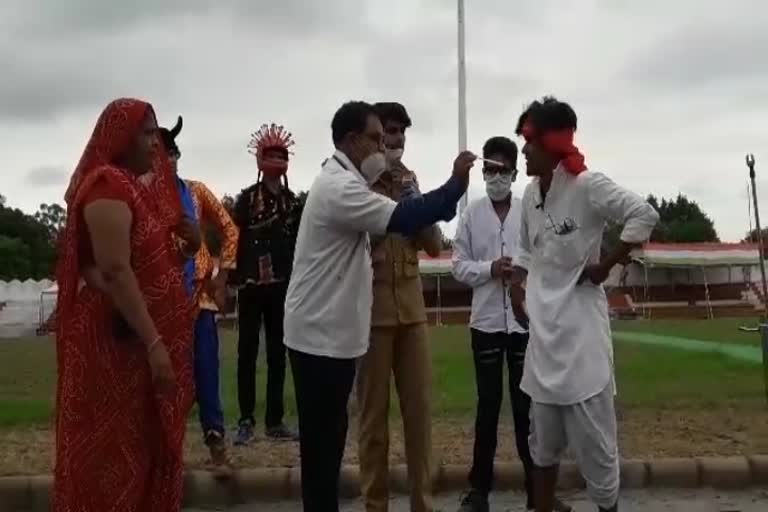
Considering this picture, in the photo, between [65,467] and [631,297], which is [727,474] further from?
[631,297]

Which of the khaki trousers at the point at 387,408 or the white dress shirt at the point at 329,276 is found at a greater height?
the white dress shirt at the point at 329,276

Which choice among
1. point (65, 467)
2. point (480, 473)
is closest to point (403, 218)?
point (65, 467)

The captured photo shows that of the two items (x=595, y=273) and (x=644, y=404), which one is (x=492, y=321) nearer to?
(x=595, y=273)

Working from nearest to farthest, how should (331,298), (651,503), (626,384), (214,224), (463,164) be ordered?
(463,164) < (331,298) < (651,503) < (214,224) < (626,384)

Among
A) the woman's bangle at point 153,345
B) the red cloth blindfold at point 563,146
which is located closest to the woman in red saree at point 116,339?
the woman's bangle at point 153,345

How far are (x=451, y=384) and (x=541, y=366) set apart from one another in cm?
642

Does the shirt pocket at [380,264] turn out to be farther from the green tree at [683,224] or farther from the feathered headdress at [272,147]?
the green tree at [683,224]

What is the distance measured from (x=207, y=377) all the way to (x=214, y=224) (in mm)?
Answer: 1070

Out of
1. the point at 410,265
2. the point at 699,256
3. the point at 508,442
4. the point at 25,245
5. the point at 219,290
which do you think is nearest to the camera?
the point at 410,265

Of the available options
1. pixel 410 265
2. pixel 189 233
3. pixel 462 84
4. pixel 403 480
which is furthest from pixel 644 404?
pixel 462 84

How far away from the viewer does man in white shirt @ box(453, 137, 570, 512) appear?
5590 mm

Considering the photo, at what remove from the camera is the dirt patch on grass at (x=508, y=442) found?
21.8 feet

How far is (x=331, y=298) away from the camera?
4.23 meters

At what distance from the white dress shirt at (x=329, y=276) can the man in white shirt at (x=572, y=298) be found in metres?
0.80
